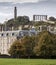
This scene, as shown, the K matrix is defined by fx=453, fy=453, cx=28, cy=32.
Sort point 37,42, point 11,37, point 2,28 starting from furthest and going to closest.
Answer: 1. point 2,28
2. point 11,37
3. point 37,42

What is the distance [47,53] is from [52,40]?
24.2 ft

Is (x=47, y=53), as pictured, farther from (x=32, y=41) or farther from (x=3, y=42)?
(x=3, y=42)

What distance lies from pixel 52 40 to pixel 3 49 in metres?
34.6

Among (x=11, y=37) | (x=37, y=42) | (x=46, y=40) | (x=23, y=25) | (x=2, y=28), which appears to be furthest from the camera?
(x=23, y=25)

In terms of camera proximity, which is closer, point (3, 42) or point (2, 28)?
point (3, 42)

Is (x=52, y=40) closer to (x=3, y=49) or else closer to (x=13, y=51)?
(x=13, y=51)

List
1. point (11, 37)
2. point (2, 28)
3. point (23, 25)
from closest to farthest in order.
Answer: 1. point (11, 37)
2. point (2, 28)
3. point (23, 25)

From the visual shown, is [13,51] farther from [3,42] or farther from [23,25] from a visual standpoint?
[23,25]

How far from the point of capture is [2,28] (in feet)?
598

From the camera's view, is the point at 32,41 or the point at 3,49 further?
the point at 3,49

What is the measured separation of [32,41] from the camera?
107 meters

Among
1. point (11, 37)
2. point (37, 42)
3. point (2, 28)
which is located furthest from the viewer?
point (2, 28)

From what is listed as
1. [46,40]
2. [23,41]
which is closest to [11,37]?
[23,41]

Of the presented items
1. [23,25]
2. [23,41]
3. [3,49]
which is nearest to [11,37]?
[3,49]
